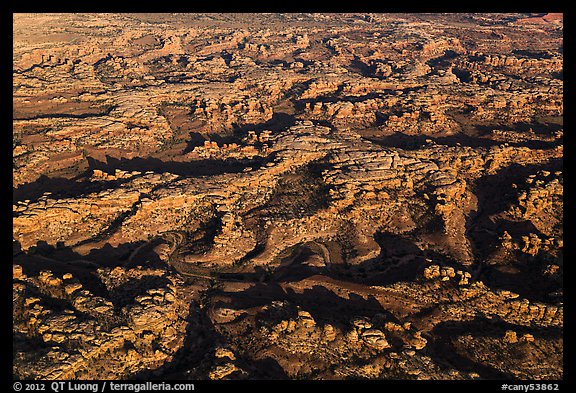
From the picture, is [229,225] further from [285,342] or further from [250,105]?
[250,105]

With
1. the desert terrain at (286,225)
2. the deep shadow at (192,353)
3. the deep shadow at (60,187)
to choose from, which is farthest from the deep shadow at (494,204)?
the deep shadow at (60,187)

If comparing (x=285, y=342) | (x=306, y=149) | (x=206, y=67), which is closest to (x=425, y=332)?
(x=285, y=342)

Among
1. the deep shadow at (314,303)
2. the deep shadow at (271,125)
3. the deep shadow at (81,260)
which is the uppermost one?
the deep shadow at (271,125)

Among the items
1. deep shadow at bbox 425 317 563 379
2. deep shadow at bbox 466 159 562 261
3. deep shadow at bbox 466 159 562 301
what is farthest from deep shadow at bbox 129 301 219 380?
deep shadow at bbox 466 159 562 261

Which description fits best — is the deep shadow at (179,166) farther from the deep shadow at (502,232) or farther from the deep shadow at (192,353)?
the deep shadow at (502,232)

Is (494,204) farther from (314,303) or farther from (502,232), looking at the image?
(314,303)

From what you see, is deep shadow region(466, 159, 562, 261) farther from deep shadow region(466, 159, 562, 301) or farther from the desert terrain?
the desert terrain

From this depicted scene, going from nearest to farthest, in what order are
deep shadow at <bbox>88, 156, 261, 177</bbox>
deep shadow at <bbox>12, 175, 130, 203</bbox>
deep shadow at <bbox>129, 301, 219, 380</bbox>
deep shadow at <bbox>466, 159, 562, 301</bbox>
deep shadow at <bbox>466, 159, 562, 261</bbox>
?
deep shadow at <bbox>129, 301, 219, 380</bbox> < deep shadow at <bbox>466, 159, 562, 301</bbox> < deep shadow at <bbox>466, 159, 562, 261</bbox> < deep shadow at <bbox>12, 175, 130, 203</bbox> < deep shadow at <bbox>88, 156, 261, 177</bbox>

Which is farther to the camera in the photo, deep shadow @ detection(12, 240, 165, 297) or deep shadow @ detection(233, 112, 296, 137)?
deep shadow @ detection(233, 112, 296, 137)
